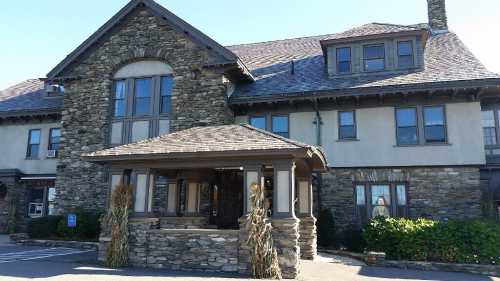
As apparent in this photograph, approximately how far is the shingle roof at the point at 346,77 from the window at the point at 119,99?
202 inches

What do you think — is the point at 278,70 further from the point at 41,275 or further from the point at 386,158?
the point at 41,275

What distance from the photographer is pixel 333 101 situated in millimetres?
17484

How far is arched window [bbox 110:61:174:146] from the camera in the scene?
18266 mm

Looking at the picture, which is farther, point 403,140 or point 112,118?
point 112,118

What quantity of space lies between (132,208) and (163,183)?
530cm

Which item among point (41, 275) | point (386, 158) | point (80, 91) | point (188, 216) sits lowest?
point (41, 275)

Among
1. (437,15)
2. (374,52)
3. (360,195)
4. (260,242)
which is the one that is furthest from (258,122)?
(437,15)

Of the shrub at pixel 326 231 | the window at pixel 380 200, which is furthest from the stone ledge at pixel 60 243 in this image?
the window at pixel 380 200

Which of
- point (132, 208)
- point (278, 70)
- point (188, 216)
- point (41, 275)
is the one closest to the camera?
point (41, 275)

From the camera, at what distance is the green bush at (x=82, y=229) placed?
Result: 1745cm

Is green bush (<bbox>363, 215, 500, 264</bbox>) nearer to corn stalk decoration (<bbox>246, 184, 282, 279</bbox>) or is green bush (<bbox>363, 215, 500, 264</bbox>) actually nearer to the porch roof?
the porch roof

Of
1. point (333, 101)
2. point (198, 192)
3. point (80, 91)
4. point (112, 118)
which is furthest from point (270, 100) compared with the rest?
point (80, 91)

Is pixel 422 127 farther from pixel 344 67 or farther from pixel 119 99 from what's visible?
pixel 119 99

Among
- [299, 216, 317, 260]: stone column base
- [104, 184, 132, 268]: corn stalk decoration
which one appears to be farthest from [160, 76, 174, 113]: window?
[299, 216, 317, 260]: stone column base
